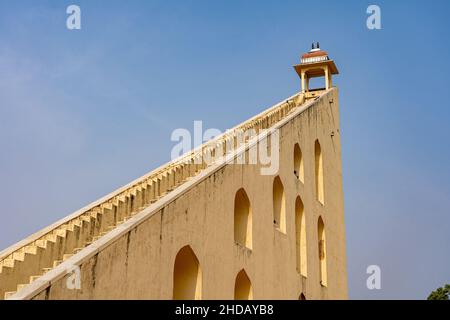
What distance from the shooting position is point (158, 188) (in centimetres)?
1019

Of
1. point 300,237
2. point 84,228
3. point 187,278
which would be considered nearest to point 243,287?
point 187,278

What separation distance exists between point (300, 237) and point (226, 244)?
493 cm

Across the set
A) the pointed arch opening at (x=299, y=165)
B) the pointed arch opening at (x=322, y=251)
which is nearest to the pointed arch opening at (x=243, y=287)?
the pointed arch opening at (x=299, y=165)

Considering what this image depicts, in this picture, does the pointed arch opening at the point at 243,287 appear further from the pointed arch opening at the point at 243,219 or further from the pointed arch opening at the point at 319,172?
the pointed arch opening at the point at 319,172

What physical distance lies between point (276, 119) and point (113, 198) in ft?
19.2

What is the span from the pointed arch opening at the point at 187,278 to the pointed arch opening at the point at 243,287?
1539 mm

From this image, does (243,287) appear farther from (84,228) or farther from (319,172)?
(319,172)

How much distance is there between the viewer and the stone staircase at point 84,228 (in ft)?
27.8

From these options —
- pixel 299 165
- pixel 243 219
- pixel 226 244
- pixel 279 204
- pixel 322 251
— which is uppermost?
pixel 299 165

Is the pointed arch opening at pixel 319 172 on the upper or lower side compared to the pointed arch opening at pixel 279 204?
upper

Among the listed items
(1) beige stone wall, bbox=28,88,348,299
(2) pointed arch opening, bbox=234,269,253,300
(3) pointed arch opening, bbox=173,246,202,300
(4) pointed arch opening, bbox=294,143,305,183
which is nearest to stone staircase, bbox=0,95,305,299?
(1) beige stone wall, bbox=28,88,348,299

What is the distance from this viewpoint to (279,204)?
40.3 ft
